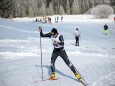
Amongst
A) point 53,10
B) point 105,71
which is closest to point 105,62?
point 105,71

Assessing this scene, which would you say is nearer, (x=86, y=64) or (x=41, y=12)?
(x=86, y=64)

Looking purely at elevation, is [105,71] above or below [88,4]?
below

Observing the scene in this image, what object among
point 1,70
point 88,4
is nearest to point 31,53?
point 1,70

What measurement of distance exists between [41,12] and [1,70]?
105 metres

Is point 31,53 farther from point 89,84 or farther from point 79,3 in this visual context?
point 79,3

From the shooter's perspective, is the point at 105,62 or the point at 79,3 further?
the point at 79,3

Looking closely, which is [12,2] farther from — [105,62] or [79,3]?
[79,3]

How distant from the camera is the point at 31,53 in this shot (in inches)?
660

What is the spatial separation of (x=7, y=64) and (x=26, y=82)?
382 cm

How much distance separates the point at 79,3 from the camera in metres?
134

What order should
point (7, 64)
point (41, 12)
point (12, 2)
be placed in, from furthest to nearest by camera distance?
1. point (41, 12)
2. point (12, 2)
3. point (7, 64)

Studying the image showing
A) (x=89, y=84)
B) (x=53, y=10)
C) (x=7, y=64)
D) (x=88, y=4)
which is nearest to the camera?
(x=89, y=84)

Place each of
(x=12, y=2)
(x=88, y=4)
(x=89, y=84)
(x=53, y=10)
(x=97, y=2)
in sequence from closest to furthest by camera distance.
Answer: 1. (x=89, y=84)
2. (x=12, y=2)
3. (x=53, y=10)
4. (x=88, y=4)
5. (x=97, y=2)

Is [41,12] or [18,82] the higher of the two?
[41,12]
